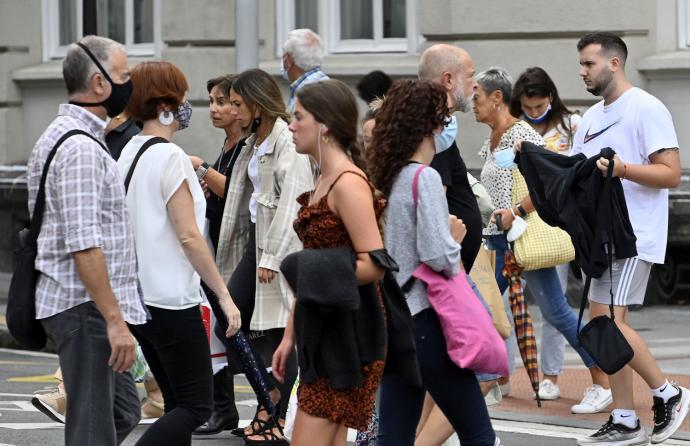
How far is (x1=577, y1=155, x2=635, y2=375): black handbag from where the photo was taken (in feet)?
23.6

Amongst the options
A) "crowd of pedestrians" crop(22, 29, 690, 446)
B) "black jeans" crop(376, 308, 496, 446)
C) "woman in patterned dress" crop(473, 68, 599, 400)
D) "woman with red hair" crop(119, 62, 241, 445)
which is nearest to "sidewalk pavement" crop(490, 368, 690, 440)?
"woman in patterned dress" crop(473, 68, 599, 400)

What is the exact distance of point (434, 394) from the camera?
5.65 metres

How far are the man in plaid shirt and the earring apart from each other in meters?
1.04

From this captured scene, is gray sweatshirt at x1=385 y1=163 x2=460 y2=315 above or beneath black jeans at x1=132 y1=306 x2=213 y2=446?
above

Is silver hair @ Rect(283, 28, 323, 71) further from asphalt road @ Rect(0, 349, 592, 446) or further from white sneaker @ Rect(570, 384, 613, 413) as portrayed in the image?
white sneaker @ Rect(570, 384, 613, 413)

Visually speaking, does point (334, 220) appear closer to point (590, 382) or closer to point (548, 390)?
point (548, 390)

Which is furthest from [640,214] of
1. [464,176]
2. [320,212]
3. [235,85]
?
[320,212]

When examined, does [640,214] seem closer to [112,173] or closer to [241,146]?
[241,146]

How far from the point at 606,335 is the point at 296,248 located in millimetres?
1520

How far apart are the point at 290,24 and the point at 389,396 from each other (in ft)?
33.7

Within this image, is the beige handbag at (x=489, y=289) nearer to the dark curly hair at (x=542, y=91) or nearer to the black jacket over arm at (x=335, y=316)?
the black jacket over arm at (x=335, y=316)

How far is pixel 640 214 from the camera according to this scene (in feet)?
24.7

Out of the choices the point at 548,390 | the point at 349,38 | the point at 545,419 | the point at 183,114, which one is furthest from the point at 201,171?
the point at 349,38

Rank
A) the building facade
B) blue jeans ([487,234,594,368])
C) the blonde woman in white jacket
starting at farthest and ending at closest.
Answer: the building facade, blue jeans ([487,234,594,368]), the blonde woman in white jacket
